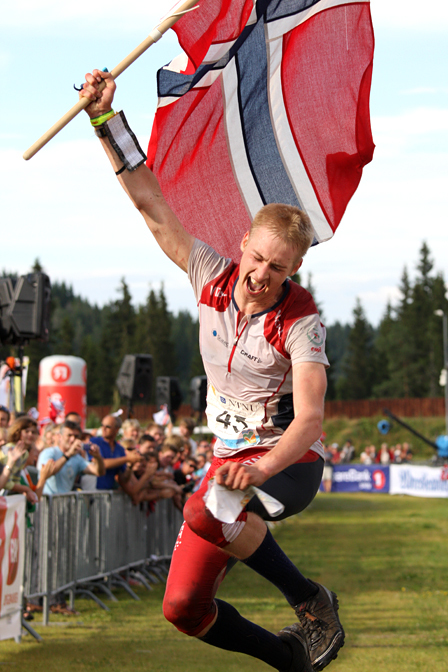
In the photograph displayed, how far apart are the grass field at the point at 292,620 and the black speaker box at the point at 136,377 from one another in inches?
186

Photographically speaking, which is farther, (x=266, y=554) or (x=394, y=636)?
(x=394, y=636)

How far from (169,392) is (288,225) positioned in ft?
57.1

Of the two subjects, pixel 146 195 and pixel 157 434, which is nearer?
pixel 146 195

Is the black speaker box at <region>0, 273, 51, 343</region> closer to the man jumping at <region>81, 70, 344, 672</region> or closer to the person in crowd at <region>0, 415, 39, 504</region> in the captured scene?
the person in crowd at <region>0, 415, 39, 504</region>

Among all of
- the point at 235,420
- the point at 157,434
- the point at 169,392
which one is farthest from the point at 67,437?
the point at 169,392

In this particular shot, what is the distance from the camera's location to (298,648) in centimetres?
464

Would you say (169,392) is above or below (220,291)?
above

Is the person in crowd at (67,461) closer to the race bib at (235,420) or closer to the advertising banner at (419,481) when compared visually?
the race bib at (235,420)

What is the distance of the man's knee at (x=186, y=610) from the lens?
4227 millimetres

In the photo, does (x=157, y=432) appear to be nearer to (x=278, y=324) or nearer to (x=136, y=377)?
(x=136, y=377)

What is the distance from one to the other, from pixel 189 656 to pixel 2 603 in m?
1.76

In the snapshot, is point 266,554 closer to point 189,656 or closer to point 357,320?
point 189,656

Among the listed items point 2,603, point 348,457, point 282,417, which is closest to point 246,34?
point 282,417

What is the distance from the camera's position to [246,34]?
5.98 meters
